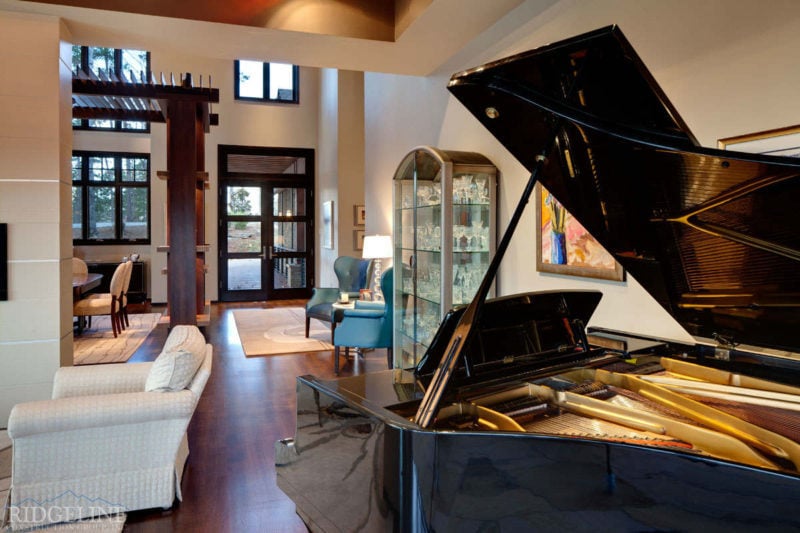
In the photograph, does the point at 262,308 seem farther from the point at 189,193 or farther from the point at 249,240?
the point at 189,193

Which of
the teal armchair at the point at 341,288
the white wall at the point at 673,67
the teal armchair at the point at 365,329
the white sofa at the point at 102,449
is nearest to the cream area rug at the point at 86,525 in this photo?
the white sofa at the point at 102,449

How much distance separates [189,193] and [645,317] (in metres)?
6.01

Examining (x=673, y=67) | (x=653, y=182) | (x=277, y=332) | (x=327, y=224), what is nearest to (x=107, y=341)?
(x=277, y=332)

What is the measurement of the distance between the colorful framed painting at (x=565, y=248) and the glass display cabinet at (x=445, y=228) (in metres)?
0.66

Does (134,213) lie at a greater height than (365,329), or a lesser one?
greater

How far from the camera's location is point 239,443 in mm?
3859

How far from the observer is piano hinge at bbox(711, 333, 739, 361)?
87.1 inches

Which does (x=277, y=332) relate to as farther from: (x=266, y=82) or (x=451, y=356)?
(x=451, y=356)

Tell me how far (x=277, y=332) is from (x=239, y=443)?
14.3 ft

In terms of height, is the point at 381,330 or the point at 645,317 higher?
the point at 645,317

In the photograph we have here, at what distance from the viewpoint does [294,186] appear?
40.2ft

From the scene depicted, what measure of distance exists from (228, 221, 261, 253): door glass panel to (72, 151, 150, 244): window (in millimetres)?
1721

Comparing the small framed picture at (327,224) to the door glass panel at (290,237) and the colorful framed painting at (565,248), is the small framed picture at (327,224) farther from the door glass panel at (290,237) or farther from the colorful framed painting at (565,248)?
the colorful framed painting at (565,248)

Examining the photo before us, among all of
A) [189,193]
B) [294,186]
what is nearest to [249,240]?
[294,186]
